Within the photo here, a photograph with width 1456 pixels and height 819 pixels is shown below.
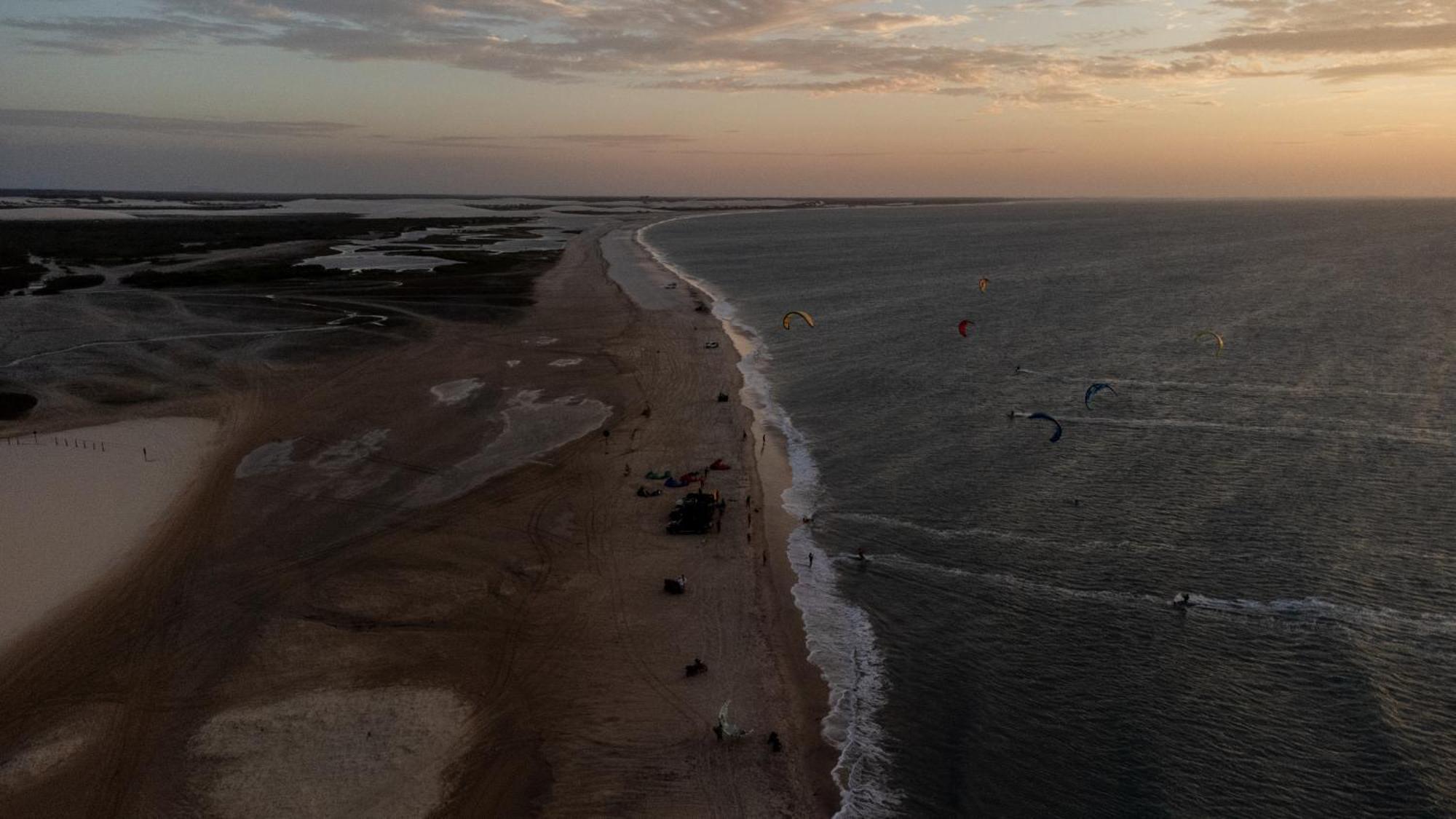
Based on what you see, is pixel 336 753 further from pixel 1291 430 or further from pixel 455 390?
pixel 1291 430

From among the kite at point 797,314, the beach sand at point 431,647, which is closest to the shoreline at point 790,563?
the beach sand at point 431,647

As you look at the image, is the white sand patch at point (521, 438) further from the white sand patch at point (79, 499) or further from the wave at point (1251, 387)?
the wave at point (1251, 387)

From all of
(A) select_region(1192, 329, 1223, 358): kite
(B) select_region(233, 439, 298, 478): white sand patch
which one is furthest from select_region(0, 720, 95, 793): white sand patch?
(A) select_region(1192, 329, 1223, 358): kite

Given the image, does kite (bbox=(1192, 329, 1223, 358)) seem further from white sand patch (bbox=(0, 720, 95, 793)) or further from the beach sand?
white sand patch (bbox=(0, 720, 95, 793))

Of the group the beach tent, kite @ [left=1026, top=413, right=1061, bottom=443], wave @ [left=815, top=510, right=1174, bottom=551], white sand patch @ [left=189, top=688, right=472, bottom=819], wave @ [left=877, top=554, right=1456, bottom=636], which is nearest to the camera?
white sand patch @ [left=189, top=688, right=472, bottom=819]

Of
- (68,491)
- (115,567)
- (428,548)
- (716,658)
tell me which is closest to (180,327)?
(68,491)

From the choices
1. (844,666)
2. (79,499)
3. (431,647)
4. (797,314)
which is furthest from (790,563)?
(797,314)
